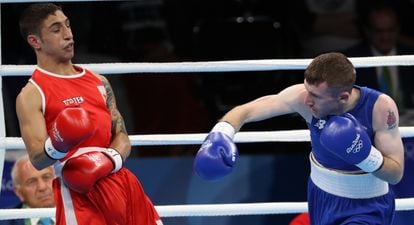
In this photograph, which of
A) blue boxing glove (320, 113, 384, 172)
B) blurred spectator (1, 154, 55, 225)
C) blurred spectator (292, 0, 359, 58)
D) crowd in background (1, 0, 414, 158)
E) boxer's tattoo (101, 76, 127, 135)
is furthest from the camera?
blurred spectator (292, 0, 359, 58)

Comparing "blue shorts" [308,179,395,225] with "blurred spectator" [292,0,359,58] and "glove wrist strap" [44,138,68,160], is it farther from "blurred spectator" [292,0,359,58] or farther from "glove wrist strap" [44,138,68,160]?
"blurred spectator" [292,0,359,58]

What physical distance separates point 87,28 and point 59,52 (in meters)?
1.57

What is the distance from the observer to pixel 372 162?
311 cm

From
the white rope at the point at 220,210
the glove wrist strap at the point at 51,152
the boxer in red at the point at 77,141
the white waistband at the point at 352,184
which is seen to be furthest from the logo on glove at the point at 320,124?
the glove wrist strap at the point at 51,152

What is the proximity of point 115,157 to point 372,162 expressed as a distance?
0.78 metres

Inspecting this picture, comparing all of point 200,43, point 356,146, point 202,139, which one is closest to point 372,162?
point 356,146

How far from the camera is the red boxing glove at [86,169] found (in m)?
3.17

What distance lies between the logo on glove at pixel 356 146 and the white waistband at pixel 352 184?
0.70 feet

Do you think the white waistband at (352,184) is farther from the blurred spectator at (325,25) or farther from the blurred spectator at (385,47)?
the blurred spectator at (325,25)

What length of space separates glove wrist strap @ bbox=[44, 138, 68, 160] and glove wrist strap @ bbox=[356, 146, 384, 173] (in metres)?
0.87

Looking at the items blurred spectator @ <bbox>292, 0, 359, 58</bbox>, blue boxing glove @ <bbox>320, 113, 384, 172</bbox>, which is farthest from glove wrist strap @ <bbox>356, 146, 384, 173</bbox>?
blurred spectator @ <bbox>292, 0, 359, 58</bbox>

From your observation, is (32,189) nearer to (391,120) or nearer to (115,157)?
(115,157)

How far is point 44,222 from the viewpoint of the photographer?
13.6 feet

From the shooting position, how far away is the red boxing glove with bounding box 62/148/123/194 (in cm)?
317
